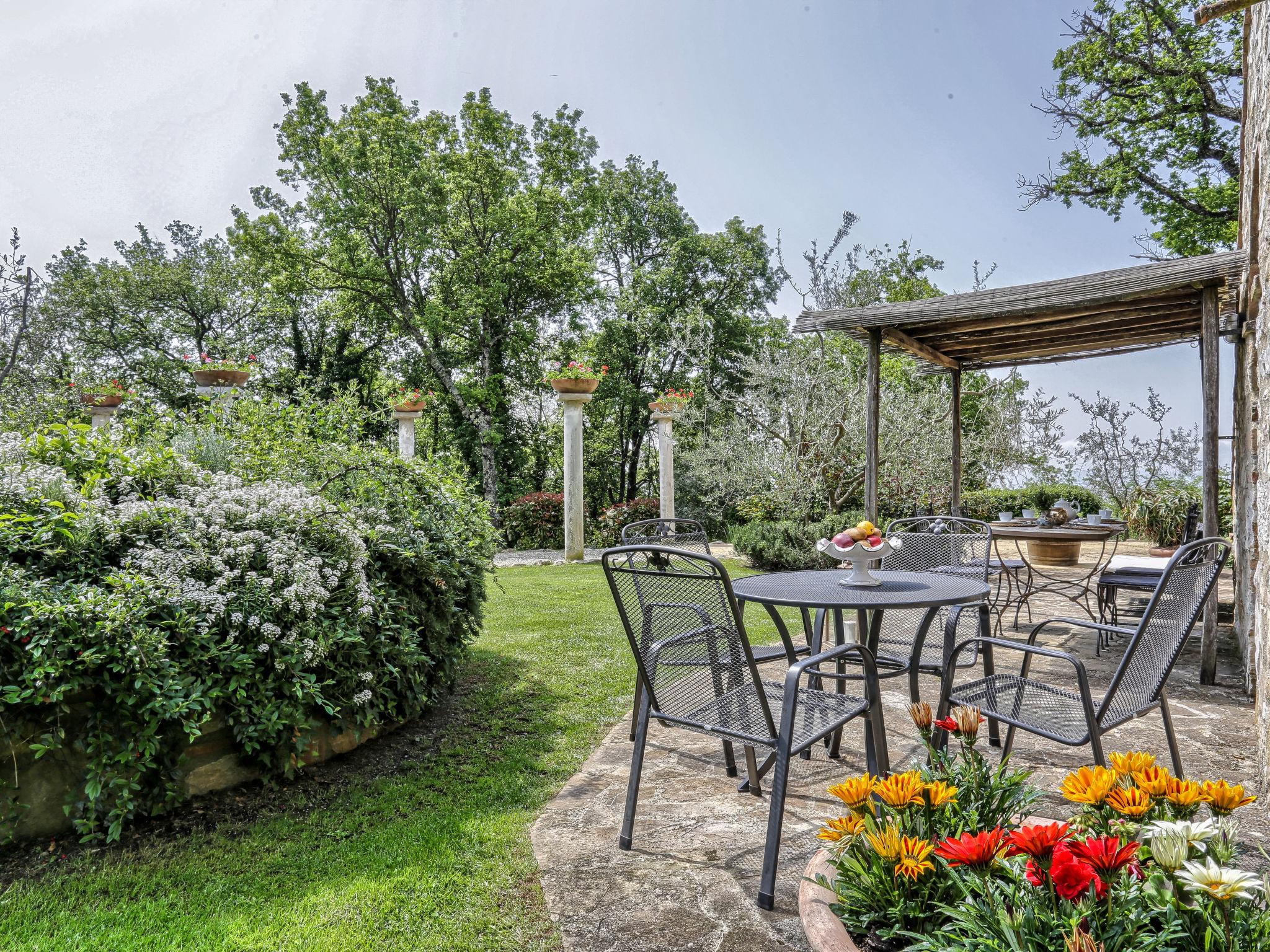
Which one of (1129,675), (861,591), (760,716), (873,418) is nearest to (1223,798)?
(760,716)

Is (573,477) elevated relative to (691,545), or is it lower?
elevated

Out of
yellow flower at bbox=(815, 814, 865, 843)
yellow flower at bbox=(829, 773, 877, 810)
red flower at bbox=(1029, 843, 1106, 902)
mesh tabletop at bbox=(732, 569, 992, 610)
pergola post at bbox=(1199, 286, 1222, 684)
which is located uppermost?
pergola post at bbox=(1199, 286, 1222, 684)

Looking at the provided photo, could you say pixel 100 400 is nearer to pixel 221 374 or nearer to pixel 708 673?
pixel 221 374

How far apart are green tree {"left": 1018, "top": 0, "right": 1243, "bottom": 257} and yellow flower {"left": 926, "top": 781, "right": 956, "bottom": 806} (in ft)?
43.0

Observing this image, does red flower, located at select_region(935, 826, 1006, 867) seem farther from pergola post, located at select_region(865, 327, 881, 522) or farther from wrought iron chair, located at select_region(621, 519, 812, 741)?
pergola post, located at select_region(865, 327, 881, 522)

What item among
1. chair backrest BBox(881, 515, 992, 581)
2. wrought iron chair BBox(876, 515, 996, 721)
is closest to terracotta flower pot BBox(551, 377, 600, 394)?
wrought iron chair BBox(876, 515, 996, 721)

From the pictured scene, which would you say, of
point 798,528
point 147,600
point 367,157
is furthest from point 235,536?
point 367,157

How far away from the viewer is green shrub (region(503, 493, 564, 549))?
1305cm

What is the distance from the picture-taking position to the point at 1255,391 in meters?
3.11

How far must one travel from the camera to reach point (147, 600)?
91.1 inches

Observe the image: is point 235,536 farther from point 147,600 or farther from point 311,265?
point 311,265

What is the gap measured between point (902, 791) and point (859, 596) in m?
1.23

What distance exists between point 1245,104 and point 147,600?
6.41 meters

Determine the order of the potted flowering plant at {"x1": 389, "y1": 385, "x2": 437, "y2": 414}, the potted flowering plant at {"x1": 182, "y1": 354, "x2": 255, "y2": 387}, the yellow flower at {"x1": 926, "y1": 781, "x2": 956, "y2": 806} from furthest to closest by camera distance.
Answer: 1. the potted flowering plant at {"x1": 389, "y1": 385, "x2": 437, "y2": 414}
2. the potted flowering plant at {"x1": 182, "y1": 354, "x2": 255, "y2": 387}
3. the yellow flower at {"x1": 926, "y1": 781, "x2": 956, "y2": 806}
